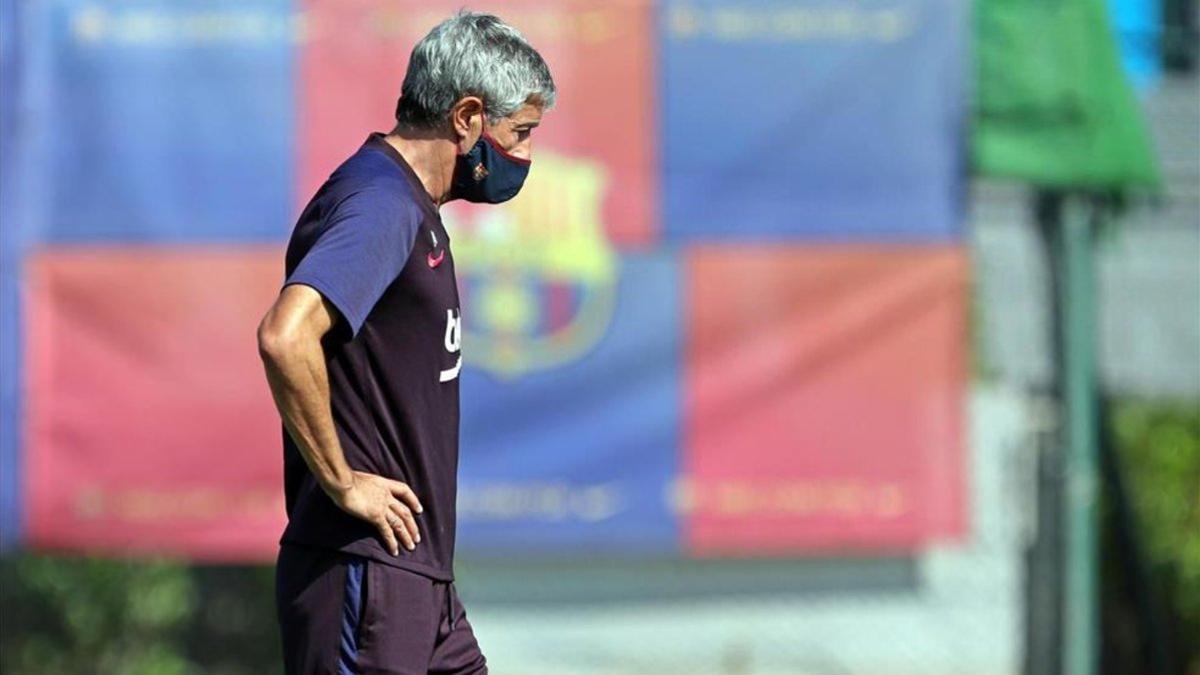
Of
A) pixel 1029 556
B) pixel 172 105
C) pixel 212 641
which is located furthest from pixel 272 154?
pixel 1029 556

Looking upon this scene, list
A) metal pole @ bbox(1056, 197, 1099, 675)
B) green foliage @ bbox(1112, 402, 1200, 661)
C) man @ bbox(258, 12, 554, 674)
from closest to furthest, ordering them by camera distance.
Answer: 1. man @ bbox(258, 12, 554, 674)
2. metal pole @ bbox(1056, 197, 1099, 675)
3. green foliage @ bbox(1112, 402, 1200, 661)

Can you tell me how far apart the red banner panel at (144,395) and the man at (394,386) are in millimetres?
2643

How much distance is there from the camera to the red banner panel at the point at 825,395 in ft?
19.9

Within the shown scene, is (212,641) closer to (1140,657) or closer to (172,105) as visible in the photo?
(172,105)

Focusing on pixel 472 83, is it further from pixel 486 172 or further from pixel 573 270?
pixel 573 270

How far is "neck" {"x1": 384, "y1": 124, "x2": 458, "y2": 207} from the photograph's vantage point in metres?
3.47

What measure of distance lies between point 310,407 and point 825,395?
3143 mm

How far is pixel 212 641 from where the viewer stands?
7184mm

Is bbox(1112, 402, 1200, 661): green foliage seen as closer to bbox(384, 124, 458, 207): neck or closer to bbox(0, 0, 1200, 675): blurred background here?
bbox(0, 0, 1200, 675): blurred background

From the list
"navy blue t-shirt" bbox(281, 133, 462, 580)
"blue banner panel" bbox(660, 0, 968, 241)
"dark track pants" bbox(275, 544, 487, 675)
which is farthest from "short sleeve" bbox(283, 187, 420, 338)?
"blue banner panel" bbox(660, 0, 968, 241)

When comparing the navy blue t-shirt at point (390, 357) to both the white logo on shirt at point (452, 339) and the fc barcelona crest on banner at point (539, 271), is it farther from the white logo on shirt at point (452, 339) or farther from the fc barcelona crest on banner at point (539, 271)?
the fc barcelona crest on banner at point (539, 271)

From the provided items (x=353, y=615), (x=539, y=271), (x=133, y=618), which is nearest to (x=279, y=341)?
(x=353, y=615)

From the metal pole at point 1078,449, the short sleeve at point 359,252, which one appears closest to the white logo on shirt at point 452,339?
the short sleeve at point 359,252

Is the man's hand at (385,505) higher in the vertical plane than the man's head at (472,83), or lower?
lower
